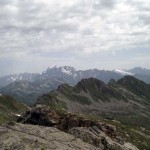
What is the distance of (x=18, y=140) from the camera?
149 ft

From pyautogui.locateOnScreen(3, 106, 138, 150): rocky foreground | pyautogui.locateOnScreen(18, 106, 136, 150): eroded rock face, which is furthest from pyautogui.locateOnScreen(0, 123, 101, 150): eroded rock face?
pyautogui.locateOnScreen(18, 106, 136, 150): eroded rock face

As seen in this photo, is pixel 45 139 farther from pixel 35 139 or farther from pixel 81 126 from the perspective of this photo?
pixel 81 126

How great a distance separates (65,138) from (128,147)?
18.2 meters

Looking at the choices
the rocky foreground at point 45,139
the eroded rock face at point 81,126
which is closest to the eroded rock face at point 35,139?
the rocky foreground at point 45,139

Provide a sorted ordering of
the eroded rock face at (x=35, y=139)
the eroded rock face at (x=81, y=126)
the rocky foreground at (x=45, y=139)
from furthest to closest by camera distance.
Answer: the eroded rock face at (x=81, y=126)
the rocky foreground at (x=45, y=139)
the eroded rock face at (x=35, y=139)

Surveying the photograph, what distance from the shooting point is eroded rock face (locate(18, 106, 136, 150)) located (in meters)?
58.1

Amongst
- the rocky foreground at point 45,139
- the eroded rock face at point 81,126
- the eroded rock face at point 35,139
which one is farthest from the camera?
the eroded rock face at point 81,126

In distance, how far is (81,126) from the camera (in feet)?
531

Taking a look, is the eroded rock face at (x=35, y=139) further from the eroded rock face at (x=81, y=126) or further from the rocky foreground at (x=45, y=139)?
the eroded rock face at (x=81, y=126)

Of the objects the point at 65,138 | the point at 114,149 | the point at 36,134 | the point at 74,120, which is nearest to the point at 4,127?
the point at 36,134

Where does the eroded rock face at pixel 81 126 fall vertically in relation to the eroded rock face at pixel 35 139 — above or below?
below

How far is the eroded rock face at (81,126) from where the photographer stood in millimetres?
58094

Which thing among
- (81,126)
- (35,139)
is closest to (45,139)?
(35,139)

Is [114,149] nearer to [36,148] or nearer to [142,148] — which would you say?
[36,148]
